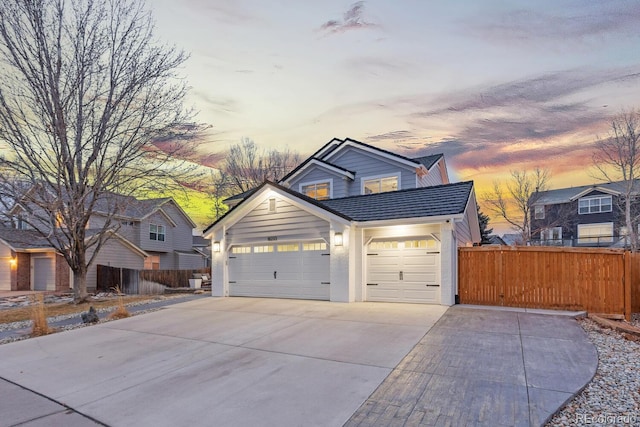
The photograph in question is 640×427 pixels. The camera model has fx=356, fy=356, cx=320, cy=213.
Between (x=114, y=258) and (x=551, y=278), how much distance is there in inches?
927

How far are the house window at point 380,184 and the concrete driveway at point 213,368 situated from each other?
8037 mm

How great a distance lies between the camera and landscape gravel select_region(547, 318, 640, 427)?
3.55 metres

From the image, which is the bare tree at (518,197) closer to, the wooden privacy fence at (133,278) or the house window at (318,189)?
the house window at (318,189)

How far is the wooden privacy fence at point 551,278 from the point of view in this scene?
8.98 meters

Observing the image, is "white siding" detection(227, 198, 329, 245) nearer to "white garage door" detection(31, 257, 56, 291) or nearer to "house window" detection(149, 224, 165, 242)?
"white garage door" detection(31, 257, 56, 291)

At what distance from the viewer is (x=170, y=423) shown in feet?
12.0

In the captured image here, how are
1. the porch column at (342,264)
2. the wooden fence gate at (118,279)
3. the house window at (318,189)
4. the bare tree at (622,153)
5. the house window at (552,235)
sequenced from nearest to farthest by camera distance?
1. the porch column at (342,264)
2. the bare tree at (622,153)
3. the house window at (318,189)
4. the wooden fence gate at (118,279)
5. the house window at (552,235)

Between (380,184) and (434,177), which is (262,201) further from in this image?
(434,177)

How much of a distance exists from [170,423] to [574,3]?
14.2m

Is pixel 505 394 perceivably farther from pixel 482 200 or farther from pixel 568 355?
pixel 482 200

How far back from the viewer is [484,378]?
4613mm

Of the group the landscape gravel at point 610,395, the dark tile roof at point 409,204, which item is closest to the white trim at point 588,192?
the dark tile roof at point 409,204

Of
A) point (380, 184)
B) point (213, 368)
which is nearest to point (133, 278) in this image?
point (380, 184)

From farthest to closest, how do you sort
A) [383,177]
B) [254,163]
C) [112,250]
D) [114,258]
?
1. [254,163]
2. [114,258]
3. [112,250]
4. [383,177]
